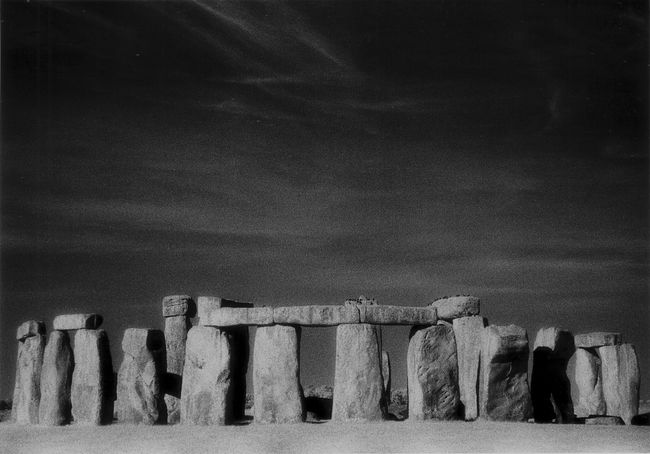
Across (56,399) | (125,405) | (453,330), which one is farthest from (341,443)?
(56,399)

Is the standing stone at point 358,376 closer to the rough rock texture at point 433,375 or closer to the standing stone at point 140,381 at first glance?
the rough rock texture at point 433,375

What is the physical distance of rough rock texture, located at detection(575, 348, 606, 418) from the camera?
19.0 metres

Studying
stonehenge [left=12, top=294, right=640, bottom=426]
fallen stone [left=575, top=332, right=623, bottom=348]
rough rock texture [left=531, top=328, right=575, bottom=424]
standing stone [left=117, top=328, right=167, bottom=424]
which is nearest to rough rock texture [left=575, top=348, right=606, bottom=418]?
fallen stone [left=575, top=332, right=623, bottom=348]

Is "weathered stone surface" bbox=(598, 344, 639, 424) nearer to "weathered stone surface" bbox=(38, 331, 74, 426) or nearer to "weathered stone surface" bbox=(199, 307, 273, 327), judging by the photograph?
"weathered stone surface" bbox=(199, 307, 273, 327)

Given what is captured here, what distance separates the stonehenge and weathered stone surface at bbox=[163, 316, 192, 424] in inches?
1.3

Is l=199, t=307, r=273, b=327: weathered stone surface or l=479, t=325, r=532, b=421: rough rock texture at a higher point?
l=199, t=307, r=273, b=327: weathered stone surface

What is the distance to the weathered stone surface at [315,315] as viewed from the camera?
14531mm

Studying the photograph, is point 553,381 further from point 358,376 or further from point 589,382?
point 358,376

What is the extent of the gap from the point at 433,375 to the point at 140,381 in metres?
4.34

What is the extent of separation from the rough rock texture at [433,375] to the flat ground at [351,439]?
49cm

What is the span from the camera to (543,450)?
40.6 ft

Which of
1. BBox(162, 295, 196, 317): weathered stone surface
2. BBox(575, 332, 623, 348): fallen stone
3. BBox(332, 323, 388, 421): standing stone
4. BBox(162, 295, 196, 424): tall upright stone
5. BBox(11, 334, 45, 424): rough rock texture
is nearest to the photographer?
BBox(332, 323, 388, 421): standing stone

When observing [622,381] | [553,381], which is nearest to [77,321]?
[553,381]

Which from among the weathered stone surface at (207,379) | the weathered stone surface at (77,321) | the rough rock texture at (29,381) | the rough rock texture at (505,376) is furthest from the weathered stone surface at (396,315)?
the rough rock texture at (29,381)
